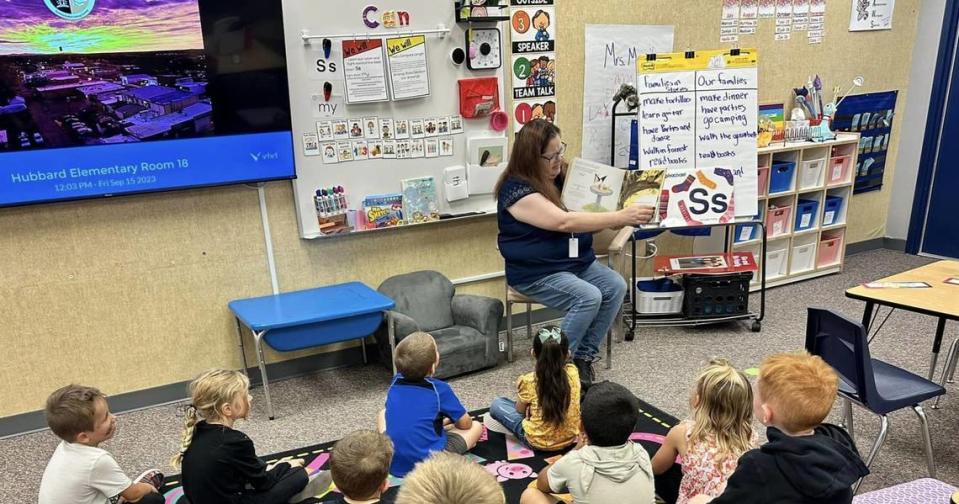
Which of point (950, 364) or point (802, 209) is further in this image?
point (802, 209)

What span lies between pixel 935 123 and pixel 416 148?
4305mm

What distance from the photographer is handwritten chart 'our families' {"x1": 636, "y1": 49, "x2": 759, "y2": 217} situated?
389 centimetres

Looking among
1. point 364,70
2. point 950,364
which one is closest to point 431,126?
point 364,70

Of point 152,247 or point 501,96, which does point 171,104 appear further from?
point 501,96

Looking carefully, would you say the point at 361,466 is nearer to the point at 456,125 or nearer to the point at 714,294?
the point at 456,125

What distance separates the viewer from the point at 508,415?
9.41 feet

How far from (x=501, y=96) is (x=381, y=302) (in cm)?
143

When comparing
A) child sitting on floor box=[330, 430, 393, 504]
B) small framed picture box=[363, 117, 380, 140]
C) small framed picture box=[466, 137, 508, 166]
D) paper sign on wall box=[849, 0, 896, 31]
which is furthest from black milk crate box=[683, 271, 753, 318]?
child sitting on floor box=[330, 430, 393, 504]

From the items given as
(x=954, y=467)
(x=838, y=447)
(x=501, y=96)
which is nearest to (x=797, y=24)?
(x=501, y=96)

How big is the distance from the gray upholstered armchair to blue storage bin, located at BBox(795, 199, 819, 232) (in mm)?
2621

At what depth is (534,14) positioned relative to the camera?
376 cm

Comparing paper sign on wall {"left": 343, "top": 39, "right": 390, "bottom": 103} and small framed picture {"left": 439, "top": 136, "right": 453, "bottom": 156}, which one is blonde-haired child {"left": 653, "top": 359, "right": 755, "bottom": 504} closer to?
small framed picture {"left": 439, "top": 136, "right": 453, "bottom": 156}

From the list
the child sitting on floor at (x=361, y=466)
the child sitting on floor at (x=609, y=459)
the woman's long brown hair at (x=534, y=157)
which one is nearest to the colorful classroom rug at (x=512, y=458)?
the child sitting on floor at (x=609, y=459)

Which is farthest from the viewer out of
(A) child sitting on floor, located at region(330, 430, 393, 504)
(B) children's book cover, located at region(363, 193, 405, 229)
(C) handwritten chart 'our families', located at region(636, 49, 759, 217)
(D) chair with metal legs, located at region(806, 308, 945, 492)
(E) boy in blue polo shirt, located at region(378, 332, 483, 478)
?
(C) handwritten chart 'our families', located at region(636, 49, 759, 217)
